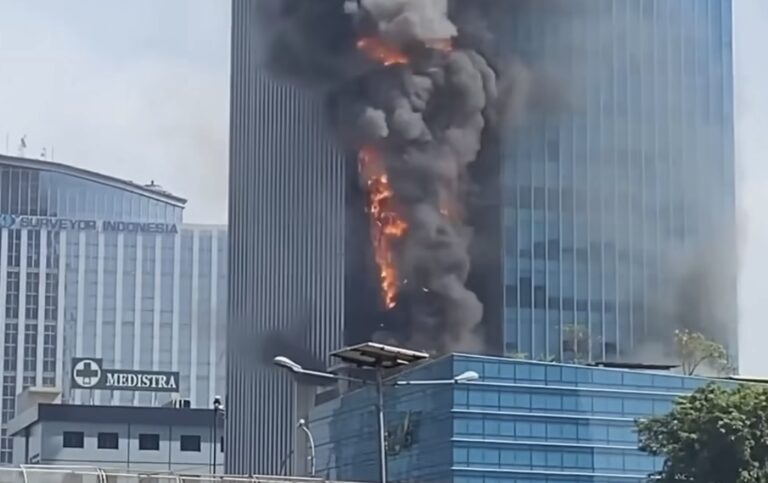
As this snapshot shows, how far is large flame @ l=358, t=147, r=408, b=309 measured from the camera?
17362 centimetres

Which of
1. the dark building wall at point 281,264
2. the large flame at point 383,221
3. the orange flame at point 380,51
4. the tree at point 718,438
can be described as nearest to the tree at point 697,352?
the large flame at point 383,221

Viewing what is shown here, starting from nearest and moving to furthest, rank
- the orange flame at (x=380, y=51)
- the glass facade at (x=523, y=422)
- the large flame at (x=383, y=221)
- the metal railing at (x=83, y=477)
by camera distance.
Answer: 1. the metal railing at (x=83, y=477)
2. the glass facade at (x=523, y=422)
3. the orange flame at (x=380, y=51)
4. the large flame at (x=383, y=221)

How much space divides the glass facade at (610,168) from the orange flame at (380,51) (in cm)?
874

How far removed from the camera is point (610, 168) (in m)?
182

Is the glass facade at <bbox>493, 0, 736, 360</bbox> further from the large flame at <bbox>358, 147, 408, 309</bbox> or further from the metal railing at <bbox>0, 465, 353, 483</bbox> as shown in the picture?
the metal railing at <bbox>0, 465, 353, 483</bbox>

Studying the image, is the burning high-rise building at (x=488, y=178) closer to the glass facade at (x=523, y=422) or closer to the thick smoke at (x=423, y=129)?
the thick smoke at (x=423, y=129)

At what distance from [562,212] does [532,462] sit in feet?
156

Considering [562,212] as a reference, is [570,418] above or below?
below

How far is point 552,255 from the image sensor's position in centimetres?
17800

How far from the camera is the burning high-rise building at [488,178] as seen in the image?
171750 mm

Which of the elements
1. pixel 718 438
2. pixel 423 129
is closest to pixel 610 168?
pixel 423 129

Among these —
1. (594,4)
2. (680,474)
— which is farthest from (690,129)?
(680,474)

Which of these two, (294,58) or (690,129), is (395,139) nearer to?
(294,58)

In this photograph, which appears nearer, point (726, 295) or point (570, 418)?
point (570, 418)
